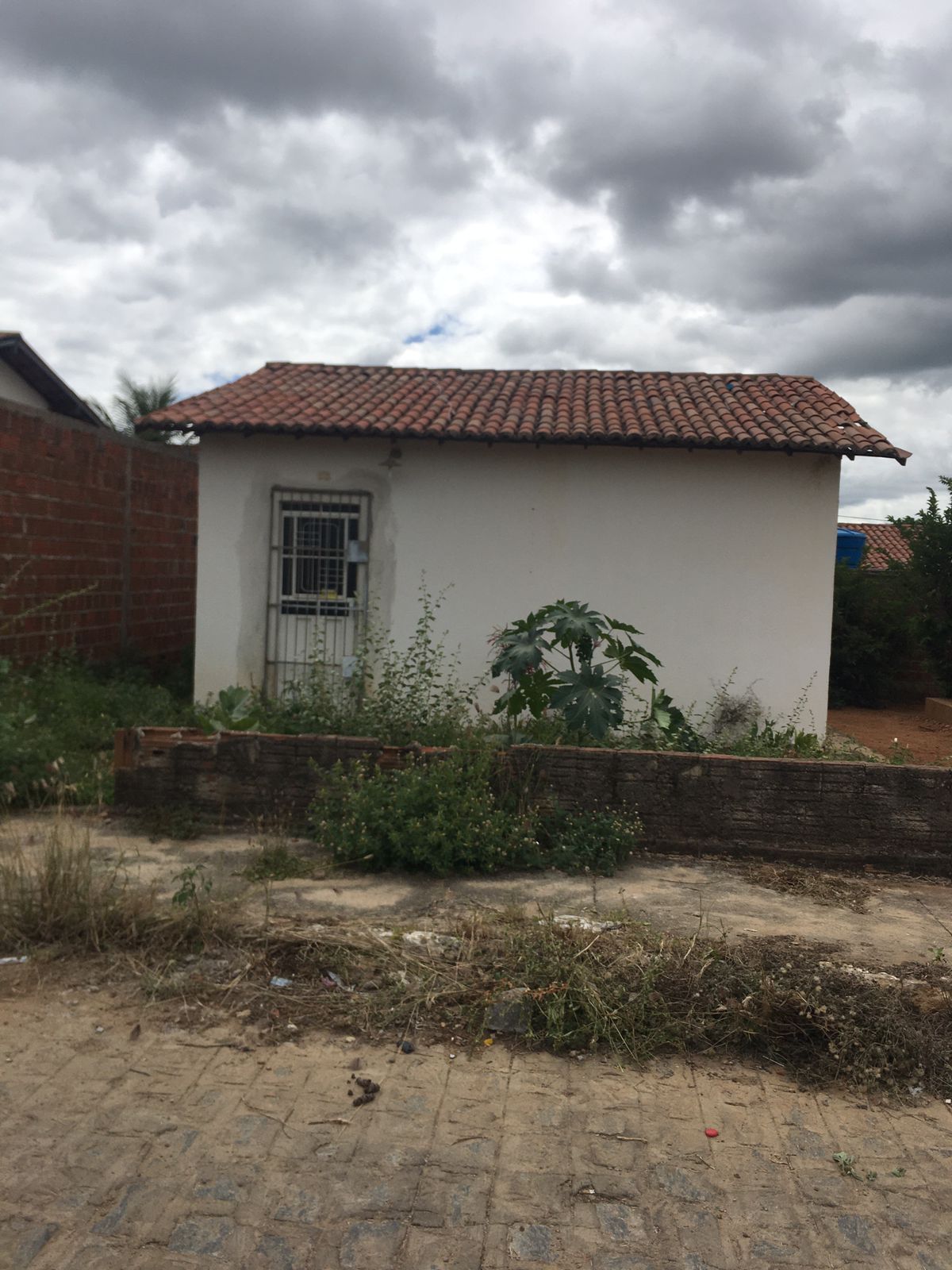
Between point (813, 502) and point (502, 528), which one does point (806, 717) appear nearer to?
point (813, 502)

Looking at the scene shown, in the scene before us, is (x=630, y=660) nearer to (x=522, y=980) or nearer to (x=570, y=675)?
(x=570, y=675)

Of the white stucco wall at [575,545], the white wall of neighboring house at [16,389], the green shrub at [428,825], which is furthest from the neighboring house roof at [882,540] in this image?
the green shrub at [428,825]

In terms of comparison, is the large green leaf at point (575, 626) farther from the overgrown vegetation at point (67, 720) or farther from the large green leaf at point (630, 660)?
the overgrown vegetation at point (67, 720)

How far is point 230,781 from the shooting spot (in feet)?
21.5

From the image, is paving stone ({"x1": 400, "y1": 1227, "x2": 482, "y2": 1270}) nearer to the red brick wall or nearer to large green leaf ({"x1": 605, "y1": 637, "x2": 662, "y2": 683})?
large green leaf ({"x1": 605, "y1": 637, "x2": 662, "y2": 683})

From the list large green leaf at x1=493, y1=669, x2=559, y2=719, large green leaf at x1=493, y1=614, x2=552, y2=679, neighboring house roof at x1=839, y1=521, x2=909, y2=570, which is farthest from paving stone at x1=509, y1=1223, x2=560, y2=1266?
neighboring house roof at x1=839, y1=521, x2=909, y2=570

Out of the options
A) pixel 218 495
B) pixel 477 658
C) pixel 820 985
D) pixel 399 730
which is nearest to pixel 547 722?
pixel 399 730

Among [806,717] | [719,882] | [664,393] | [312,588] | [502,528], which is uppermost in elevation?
[664,393]

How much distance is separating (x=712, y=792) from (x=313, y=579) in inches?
211

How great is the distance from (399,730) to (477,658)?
Result: 2848 mm

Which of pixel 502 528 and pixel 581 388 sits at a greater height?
pixel 581 388

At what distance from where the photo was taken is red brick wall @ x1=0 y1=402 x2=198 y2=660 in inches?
367

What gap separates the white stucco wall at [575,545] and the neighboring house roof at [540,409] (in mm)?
322

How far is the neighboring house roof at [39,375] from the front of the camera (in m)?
12.0
